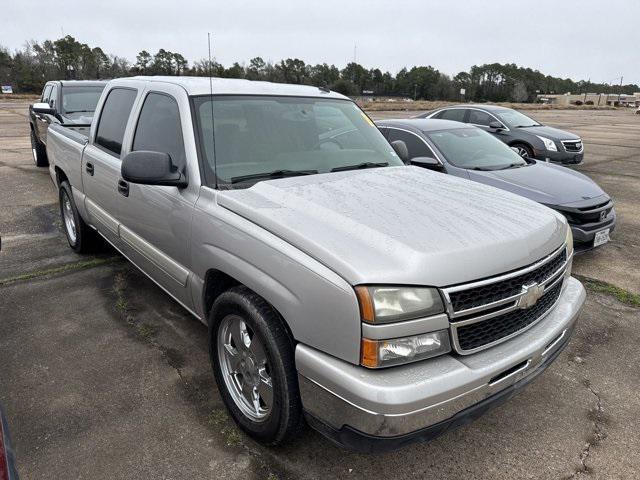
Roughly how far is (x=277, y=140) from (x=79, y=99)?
25.5 ft

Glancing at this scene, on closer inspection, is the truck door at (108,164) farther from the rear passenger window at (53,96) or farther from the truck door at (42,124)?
the rear passenger window at (53,96)

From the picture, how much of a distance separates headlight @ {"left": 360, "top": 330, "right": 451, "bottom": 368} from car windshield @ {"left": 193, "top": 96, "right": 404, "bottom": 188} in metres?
1.30

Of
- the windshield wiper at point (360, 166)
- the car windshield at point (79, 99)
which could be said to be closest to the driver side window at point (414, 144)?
the windshield wiper at point (360, 166)

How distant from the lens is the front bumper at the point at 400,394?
1832 mm

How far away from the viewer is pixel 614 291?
15.3 ft

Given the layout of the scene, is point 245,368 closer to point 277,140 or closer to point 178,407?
point 178,407

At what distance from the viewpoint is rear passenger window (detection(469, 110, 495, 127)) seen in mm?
11164

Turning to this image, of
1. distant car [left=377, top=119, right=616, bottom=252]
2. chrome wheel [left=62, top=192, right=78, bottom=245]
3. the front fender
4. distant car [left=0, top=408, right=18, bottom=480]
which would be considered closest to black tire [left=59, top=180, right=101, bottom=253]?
chrome wheel [left=62, top=192, right=78, bottom=245]

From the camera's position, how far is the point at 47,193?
8219 mm

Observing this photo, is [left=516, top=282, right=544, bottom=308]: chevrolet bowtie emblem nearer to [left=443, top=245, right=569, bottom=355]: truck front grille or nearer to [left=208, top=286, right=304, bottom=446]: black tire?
[left=443, top=245, right=569, bottom=355]: truck front grille

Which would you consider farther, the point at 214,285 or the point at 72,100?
the point at 72,100

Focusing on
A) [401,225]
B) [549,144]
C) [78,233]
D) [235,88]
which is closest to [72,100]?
[78,233]

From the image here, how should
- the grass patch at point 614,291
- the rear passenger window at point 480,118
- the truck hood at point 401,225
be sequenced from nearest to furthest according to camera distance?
1. the truck hood at point 401,225
2. the grass patch at point 614,291
3. the rear passenger window at point 480,118

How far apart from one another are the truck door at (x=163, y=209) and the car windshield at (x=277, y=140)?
0.17 metres
